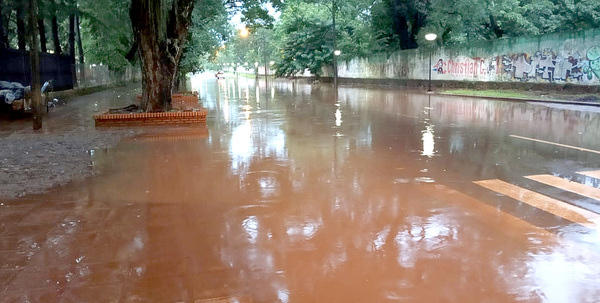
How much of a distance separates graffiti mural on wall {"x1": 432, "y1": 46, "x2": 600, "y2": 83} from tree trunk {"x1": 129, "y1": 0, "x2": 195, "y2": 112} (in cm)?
1796

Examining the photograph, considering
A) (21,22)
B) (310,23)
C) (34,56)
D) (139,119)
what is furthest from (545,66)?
(310,23)

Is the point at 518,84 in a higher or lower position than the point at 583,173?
higher

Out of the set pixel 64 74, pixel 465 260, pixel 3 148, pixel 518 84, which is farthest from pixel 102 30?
pixel 465 260

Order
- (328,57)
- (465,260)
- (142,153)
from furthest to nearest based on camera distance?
(328,57) → (142,153) → (465,260)

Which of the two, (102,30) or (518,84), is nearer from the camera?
(518,84)

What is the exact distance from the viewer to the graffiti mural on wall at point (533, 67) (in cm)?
2316

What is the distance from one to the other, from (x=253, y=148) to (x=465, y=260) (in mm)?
6810

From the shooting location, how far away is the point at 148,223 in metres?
5.79

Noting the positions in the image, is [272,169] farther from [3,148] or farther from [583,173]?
[3,148]

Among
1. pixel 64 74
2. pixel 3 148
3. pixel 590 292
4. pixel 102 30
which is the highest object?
pixel 102 30

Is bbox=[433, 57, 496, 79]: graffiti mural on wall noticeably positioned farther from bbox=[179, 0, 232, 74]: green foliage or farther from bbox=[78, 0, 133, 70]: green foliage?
bbox=[78, 0, 133, 70]: green foliage

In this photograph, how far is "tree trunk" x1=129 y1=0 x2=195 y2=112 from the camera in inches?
587

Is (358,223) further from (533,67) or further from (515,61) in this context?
(515,61)

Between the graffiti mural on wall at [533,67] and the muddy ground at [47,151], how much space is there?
2014 cm
